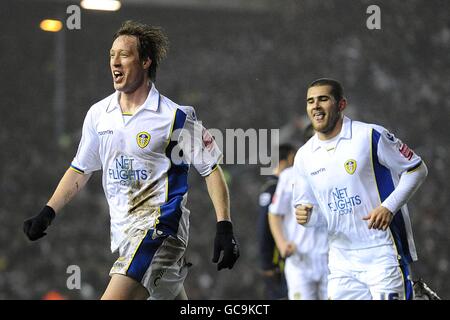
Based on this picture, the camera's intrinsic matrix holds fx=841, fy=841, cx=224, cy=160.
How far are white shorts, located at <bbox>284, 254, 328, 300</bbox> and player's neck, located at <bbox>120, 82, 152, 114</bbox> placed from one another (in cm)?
325

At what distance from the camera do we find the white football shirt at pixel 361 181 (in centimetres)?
536

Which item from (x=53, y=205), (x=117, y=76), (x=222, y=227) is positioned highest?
(x=117, y=76)

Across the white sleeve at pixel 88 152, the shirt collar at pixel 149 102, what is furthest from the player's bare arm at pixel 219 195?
the white sleeve at pixel 88 152

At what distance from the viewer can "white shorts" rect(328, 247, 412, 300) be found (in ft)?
17.4

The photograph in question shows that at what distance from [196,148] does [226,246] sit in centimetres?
64

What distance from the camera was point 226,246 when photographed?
15.8 ft

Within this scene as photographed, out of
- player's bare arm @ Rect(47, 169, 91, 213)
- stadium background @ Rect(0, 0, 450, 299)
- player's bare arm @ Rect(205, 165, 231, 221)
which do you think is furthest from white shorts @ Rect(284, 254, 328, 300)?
stadium background @ Rect(0, 0, 450, 299)

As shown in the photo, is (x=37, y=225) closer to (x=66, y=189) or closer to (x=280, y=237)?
(x=66, y=189)

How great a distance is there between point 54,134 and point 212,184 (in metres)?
10.0

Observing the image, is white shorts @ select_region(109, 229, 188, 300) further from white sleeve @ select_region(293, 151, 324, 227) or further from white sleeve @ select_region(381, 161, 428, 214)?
white sleeve @ select_region(381, 161, 428, 214)

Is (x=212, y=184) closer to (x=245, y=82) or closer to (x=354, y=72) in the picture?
(x=354, y=72)

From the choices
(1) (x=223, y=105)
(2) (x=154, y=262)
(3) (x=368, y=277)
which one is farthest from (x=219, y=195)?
(1) (x=223, y=105)

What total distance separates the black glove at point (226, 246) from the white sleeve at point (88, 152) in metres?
0.93

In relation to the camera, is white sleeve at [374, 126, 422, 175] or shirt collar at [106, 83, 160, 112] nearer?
shirt collar at [106, 83, 160, 112]
